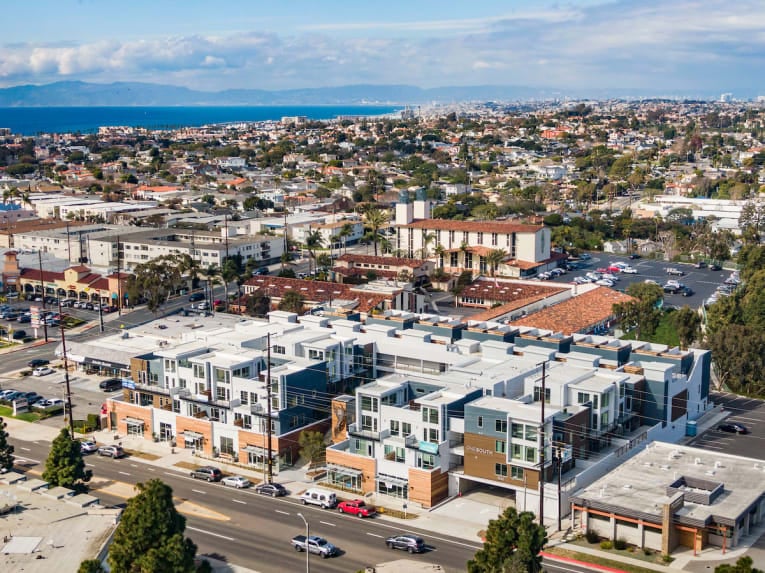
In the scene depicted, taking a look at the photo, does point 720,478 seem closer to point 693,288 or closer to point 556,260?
point 693,288

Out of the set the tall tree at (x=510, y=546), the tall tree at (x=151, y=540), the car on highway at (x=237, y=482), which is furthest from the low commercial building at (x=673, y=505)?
the tall tree at (x=151, y=540)

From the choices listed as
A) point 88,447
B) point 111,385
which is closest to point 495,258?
point 111,385

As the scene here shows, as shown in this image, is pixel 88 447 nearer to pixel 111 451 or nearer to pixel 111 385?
pixel 111 451

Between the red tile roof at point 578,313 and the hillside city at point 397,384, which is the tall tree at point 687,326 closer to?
the hillside city at point 397,384

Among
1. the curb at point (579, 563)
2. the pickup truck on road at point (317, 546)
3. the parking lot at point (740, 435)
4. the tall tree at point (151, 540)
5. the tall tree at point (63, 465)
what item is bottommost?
the parking lot at point (740, 435)

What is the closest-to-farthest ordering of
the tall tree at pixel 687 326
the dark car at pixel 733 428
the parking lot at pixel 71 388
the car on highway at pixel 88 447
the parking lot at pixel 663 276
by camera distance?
the car on highway at pixel 88 447 → the dark car at pixel 733 428 → the parking lot at pixel 71 388 → the tall tree at pixel 687 326 → the parking lot at pixel 663 276
